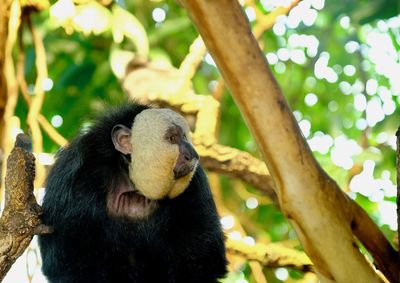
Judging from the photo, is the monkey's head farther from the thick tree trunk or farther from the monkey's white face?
the thick tree trunk

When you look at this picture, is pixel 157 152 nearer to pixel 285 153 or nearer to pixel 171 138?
pixel 171 138

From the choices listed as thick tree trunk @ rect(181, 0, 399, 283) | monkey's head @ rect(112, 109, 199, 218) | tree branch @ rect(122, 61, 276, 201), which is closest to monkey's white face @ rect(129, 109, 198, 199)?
monkey's head @ rect(112, 109, 199, 218)

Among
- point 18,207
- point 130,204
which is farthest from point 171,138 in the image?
point 18,207

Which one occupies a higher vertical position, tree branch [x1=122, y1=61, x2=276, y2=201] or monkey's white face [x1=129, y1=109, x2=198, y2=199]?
monkey's white face [x1=129, y1=109, x2=198, y2=199]

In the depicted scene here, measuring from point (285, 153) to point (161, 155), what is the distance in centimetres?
63

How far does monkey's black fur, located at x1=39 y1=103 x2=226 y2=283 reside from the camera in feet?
11.3

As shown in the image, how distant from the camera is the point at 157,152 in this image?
3.41 m

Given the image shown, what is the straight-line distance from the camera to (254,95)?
9.61 feet

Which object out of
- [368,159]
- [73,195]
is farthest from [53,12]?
[368,159]

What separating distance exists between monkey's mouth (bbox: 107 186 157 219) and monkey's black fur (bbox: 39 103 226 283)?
0.09 feet

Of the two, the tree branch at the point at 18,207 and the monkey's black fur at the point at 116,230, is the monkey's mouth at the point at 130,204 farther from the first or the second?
the tree branch at the point at 18,207

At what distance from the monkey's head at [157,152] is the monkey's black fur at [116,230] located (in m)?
0.07

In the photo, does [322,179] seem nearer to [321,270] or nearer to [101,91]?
[321,270]

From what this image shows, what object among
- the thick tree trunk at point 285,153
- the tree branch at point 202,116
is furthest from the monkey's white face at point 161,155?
the tree branch at point 202,116
